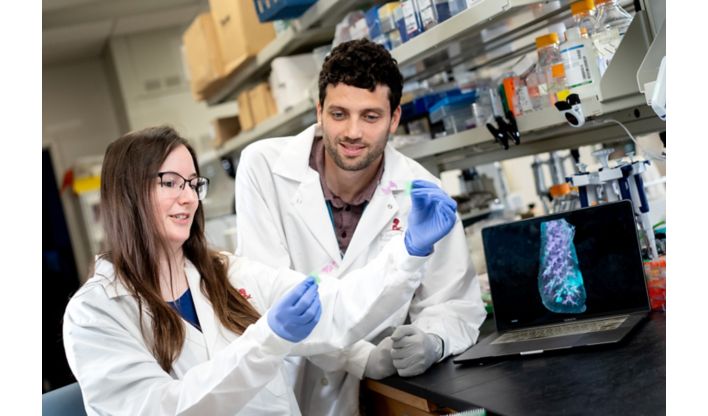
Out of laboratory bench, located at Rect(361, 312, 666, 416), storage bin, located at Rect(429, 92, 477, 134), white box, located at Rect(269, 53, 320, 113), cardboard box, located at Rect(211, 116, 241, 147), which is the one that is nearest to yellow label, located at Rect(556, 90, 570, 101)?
laboratory bench, located at Rect(361, 312, 666, 416)

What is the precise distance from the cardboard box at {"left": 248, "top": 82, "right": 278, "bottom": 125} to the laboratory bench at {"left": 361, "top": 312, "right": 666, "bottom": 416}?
2387mm

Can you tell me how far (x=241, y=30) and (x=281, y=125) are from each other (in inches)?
19.8

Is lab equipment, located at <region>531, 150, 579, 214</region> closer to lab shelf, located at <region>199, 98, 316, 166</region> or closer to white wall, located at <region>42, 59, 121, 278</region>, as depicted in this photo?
lab shelf, located at <region>199, 98, 316, 166</region>

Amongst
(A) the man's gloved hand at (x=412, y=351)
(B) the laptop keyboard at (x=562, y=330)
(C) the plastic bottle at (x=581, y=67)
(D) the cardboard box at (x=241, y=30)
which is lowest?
(B) the laptop keyboard at (x=562, y=330)

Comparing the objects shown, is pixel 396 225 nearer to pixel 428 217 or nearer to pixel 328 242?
pixel 328 242

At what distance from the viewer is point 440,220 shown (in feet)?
5.79

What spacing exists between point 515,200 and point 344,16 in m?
1.14

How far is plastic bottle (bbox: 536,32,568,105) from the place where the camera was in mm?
2070

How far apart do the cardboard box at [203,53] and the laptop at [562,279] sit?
105 inches

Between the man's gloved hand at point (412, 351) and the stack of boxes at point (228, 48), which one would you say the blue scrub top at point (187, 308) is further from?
the stack of boxes at point (228, 48)

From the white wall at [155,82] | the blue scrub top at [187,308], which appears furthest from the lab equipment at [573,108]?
the white wall at [155,82]

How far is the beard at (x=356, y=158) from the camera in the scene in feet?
7.45
